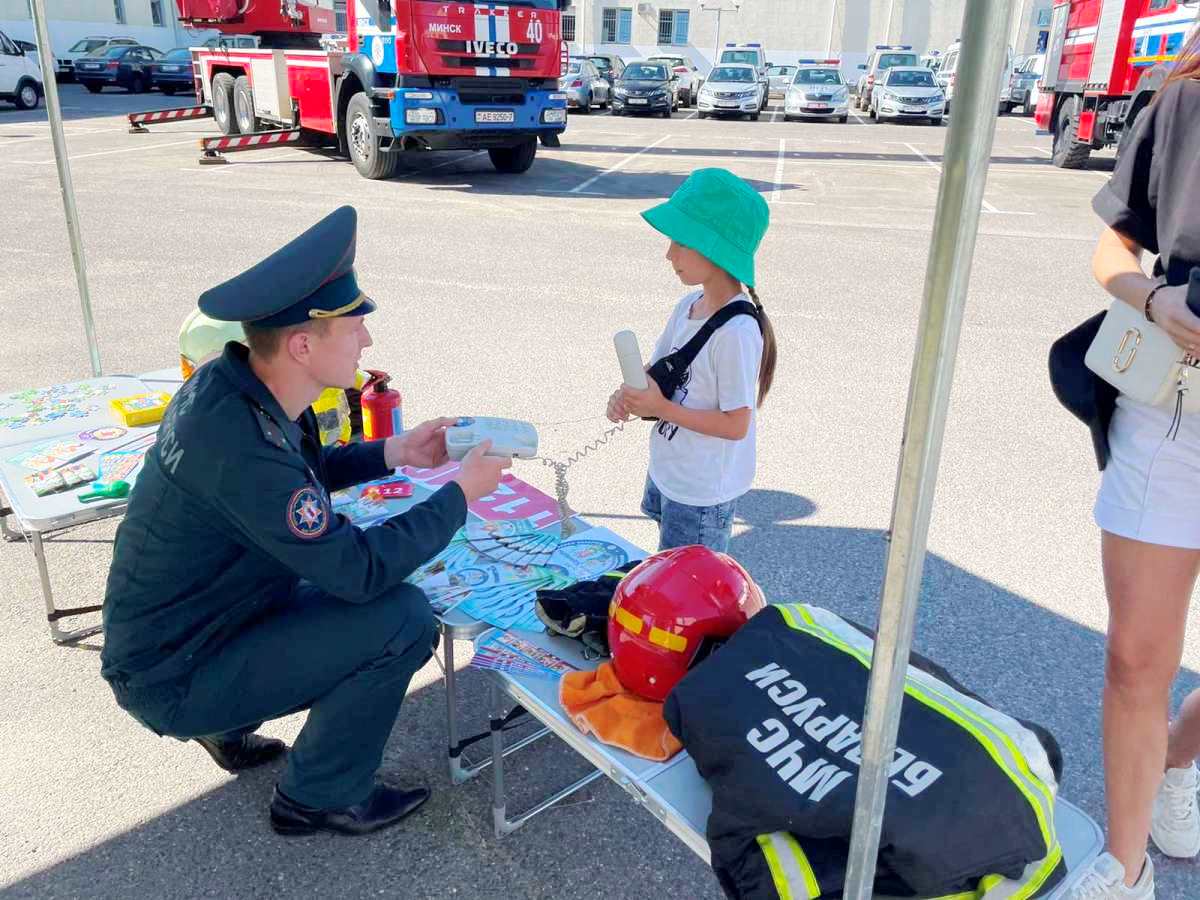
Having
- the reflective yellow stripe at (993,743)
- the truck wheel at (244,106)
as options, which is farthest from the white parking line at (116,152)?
the reflective yellow stripe at (993,743)

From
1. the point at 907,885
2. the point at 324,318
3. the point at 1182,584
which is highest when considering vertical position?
the point at 324,318

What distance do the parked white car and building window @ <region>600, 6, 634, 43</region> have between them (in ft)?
102

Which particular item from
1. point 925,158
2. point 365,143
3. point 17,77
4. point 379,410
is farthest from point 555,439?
point 17,77

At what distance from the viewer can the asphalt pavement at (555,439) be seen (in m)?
2.36

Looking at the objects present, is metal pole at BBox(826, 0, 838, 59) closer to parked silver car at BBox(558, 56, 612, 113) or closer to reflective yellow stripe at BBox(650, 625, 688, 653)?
parked silver car at BBox(558, 56, 612, 113)

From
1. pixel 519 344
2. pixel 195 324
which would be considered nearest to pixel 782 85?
pixel 519 344

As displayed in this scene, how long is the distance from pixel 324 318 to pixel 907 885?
5.11 ft

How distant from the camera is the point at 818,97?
24578 mm

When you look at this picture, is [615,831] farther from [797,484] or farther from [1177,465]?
[797,484]

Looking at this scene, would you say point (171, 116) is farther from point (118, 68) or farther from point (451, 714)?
point (451, 714)

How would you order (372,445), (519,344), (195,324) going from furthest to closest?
(519,344) → (195,324) → (372,445)

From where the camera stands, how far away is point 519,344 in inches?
242

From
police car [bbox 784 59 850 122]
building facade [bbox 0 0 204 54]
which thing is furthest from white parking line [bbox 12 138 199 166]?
building facade [bbox 0 0 204 54]

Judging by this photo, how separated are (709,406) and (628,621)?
2.54 ft
